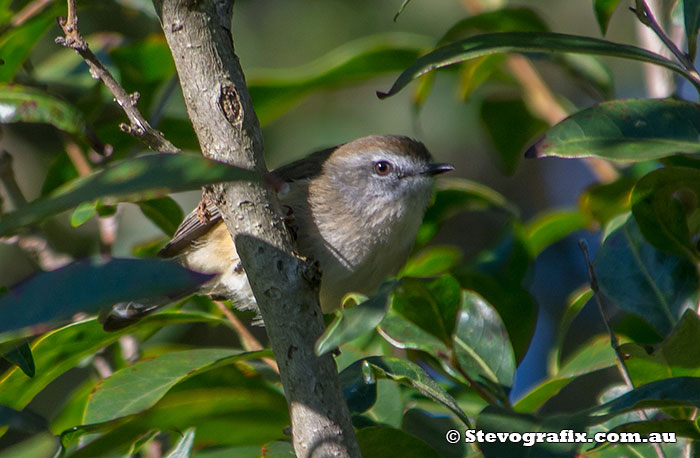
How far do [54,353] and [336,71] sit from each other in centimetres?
144

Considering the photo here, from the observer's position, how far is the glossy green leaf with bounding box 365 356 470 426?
5.49 ft

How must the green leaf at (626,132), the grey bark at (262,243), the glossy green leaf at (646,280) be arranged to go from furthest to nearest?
the glossy green leaf at (646,280) < the green leaf at (626,132) < the grey bark at (262,243)

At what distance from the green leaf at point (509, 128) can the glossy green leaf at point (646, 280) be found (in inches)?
51.8

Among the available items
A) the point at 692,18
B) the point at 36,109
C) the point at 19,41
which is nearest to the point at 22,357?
the point at 36,109

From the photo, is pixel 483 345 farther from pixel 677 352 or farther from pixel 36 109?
pixel 36 109

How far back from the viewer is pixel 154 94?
10.0 feet

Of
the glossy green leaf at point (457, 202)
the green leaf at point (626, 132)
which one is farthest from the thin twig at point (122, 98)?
the glossy green leaf at point (457, 202)

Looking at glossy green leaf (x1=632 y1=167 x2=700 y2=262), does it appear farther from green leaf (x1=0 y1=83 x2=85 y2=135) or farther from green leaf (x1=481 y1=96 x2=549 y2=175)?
green leaf (x1=0 y1=83 x2=85 y2=135)

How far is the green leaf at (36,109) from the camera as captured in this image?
2.33 metres

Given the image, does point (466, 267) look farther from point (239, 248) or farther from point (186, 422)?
point (239, 248)

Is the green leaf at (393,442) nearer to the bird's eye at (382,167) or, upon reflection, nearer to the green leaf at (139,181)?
the green leaf at (139,181)

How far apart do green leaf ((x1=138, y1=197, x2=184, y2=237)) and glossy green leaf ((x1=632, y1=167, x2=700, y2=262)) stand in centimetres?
152

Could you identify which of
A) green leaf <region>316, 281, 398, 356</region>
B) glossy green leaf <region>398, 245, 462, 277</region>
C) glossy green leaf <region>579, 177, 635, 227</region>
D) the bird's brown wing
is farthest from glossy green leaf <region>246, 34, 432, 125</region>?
green leaf <region>316, 281, 398, 356</region>

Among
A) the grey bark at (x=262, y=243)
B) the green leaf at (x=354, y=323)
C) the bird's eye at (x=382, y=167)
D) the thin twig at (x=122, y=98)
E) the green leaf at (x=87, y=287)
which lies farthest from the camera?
the bird's eye at (x=382, y=167)
